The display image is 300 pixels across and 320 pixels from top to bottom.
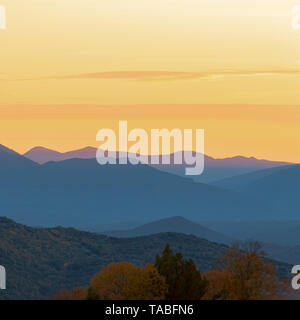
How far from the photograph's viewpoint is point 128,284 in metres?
79.9

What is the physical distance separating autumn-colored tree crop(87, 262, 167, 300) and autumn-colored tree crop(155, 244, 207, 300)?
682 millimetres

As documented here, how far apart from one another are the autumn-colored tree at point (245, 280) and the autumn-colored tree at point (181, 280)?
4615mm

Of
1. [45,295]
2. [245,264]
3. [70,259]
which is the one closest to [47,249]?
[70,259]

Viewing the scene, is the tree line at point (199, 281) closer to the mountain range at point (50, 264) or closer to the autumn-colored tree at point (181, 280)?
the autumn-colored tree at point (181, 280)

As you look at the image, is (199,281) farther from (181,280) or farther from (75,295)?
(75,295)

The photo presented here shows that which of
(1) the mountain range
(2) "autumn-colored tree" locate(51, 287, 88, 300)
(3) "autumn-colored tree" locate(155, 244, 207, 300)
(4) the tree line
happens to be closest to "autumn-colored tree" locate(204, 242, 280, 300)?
(4) the tree line

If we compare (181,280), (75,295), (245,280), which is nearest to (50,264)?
(75,295)

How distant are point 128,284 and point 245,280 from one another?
12858 millimetres

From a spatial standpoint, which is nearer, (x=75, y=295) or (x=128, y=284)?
(x=128, y=284)

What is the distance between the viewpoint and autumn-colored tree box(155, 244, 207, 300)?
6925 cm

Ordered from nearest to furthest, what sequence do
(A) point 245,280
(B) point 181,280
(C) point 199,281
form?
(B) point 181,280, (C) point 199,281, (A) point 245,280
